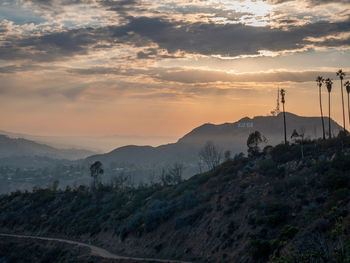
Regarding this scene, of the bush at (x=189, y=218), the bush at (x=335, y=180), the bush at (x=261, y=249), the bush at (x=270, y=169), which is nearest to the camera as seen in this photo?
the bush at (x=261, y=249)

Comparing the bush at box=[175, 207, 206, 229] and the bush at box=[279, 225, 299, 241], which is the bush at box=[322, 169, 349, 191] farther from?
the bush at box=[175, 207, 206, 229]

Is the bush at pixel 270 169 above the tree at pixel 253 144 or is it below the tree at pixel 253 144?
below

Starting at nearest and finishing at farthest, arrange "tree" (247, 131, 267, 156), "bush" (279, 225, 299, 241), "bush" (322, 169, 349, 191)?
"bush" (279, 225, 299, 241), "bush" (322, 169, 349, 191), "tree" (247, 131, 267, 156)

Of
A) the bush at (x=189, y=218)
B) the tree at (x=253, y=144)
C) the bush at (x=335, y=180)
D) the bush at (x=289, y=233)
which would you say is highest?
the tree at (x=253, y=144)

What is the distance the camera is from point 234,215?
2004 inches

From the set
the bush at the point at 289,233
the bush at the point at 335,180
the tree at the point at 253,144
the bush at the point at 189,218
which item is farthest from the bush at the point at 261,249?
the tree at the point at 253,144

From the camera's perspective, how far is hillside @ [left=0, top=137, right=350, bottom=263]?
1480 inches

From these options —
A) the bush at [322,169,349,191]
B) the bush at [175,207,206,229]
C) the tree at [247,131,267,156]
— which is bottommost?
the bush at [175,207,206,229]

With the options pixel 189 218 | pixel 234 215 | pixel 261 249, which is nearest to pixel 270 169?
pixel 234 215

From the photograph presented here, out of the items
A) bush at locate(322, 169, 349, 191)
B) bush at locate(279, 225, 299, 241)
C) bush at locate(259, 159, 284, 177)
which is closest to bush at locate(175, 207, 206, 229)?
bush at locate(259, 159, 284, 177)

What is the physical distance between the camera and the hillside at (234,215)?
37594mm

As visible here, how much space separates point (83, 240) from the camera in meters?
67.5

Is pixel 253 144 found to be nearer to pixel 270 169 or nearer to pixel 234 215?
pixel 270 169

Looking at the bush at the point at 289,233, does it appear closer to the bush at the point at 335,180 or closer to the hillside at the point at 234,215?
the hillside at the point at 234,215
